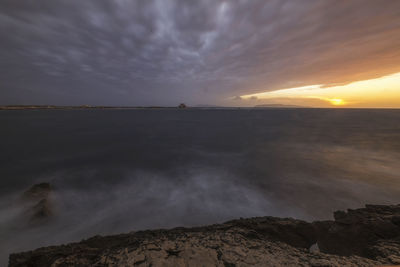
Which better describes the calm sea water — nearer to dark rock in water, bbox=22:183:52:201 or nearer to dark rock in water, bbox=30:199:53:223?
dark rock in water, bbox=30:199:53:223

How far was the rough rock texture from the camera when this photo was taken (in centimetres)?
295

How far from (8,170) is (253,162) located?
2039 cm

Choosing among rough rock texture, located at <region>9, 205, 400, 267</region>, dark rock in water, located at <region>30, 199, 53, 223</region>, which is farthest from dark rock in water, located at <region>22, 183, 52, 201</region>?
rough rock texture, located at <region>9, 205, 400, 267</region>

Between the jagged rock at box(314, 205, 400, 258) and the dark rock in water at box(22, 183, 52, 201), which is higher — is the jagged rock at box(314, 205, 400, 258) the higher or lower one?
the higher one

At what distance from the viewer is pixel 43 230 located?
611 centimetres

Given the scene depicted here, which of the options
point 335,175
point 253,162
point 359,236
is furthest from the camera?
point 253,162

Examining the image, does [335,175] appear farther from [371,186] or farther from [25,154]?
[25,154]

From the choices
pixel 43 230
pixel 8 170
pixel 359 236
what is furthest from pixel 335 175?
pixel 8 170

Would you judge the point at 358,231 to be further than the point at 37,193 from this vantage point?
No

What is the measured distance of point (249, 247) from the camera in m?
3.27

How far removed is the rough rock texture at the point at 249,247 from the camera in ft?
9.66

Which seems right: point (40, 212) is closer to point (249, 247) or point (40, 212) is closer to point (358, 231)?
point (249, 247)

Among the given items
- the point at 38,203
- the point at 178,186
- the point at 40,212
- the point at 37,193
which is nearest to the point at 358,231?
the point at 178,186

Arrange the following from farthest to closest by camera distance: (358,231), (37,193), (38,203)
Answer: (37,193) < (38,203) < (358,231)
